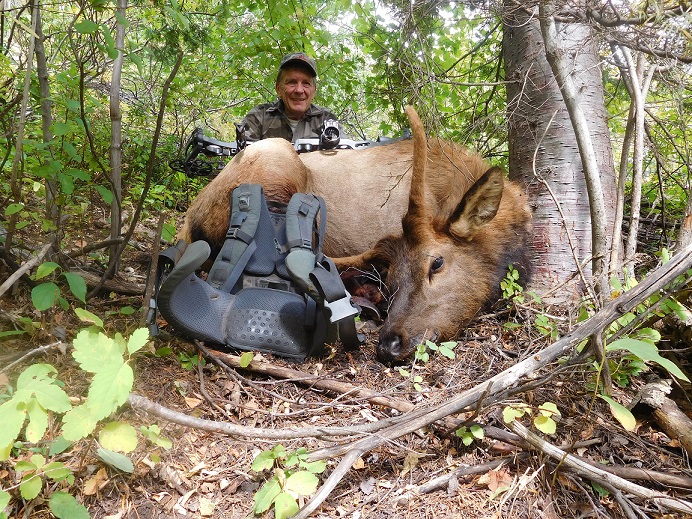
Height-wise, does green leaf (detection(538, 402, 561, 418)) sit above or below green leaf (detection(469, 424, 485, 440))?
above

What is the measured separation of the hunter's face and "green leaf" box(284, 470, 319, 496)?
5.70 m

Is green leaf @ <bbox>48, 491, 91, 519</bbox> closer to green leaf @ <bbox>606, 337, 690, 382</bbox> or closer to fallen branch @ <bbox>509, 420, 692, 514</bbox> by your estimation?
fallen branch @ <bbox>509, 420, 692, 514</bbox>

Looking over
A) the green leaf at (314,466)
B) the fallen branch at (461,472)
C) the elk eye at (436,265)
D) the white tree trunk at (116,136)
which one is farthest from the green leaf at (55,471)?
the elk eye at (436,265)

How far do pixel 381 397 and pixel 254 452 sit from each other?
2.47 ft

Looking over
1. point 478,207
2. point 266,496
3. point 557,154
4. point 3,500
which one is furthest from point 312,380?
point 557,154

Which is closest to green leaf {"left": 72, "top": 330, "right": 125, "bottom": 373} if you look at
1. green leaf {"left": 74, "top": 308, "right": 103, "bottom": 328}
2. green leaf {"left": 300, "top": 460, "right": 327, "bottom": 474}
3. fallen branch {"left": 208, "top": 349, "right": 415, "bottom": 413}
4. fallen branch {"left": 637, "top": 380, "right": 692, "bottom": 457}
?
green leaf {"left": 74, "top": 308, "right": 103, "bottom": 328}

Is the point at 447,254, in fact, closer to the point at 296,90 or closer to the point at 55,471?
the point at 55,471

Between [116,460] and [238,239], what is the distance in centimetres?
191

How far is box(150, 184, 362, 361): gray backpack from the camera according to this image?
2.92 m

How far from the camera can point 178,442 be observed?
2205 mm

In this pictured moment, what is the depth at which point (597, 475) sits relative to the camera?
6.22 feet

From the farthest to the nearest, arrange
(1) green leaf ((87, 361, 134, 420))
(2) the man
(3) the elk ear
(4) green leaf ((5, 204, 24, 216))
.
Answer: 1. (2) the man
2. (3) the elk ear
3. (4) green leaf ((5, 204, 24, 216))
4. (1) green leaf ((87, 361, 134, 420))

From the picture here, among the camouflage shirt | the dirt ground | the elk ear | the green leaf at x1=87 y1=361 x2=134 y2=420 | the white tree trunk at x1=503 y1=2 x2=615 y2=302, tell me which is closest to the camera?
the green leaf at x1=87 y1=361 x2=134 y2=420

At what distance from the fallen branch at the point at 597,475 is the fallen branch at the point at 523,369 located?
216mm
